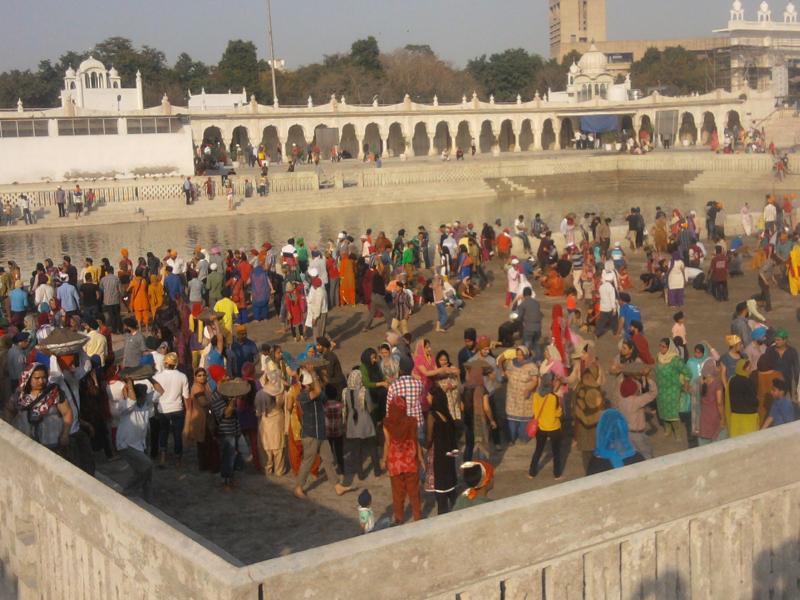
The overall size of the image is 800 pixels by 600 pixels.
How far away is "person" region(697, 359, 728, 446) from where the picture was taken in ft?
27.9

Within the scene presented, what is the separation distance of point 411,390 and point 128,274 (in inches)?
341

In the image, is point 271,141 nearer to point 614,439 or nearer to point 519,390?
point 519,390

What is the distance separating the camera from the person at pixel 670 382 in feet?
29.9

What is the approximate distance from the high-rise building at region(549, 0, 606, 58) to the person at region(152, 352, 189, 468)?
121925 mm

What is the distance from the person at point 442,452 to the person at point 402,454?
0.14m

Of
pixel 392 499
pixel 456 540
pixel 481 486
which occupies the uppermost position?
pixel 456 540

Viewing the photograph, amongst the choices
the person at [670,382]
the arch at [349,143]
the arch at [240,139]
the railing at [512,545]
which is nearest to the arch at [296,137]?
→ the arch at [349,143]

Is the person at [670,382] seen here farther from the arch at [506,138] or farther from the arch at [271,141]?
the arch at [506,138]

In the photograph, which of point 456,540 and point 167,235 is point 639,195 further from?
point 456,540

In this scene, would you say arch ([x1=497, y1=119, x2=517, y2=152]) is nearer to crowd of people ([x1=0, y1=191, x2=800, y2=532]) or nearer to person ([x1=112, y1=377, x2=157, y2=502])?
crowd of people ([x1=0, y1=191, x2=800, y2=532])

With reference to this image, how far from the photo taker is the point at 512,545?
14.0 feet

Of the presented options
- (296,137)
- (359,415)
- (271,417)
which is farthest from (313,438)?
(296,137)

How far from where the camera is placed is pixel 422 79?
7288cm

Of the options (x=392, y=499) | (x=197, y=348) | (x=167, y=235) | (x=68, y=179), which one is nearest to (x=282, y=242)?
(x=167, y=235)
